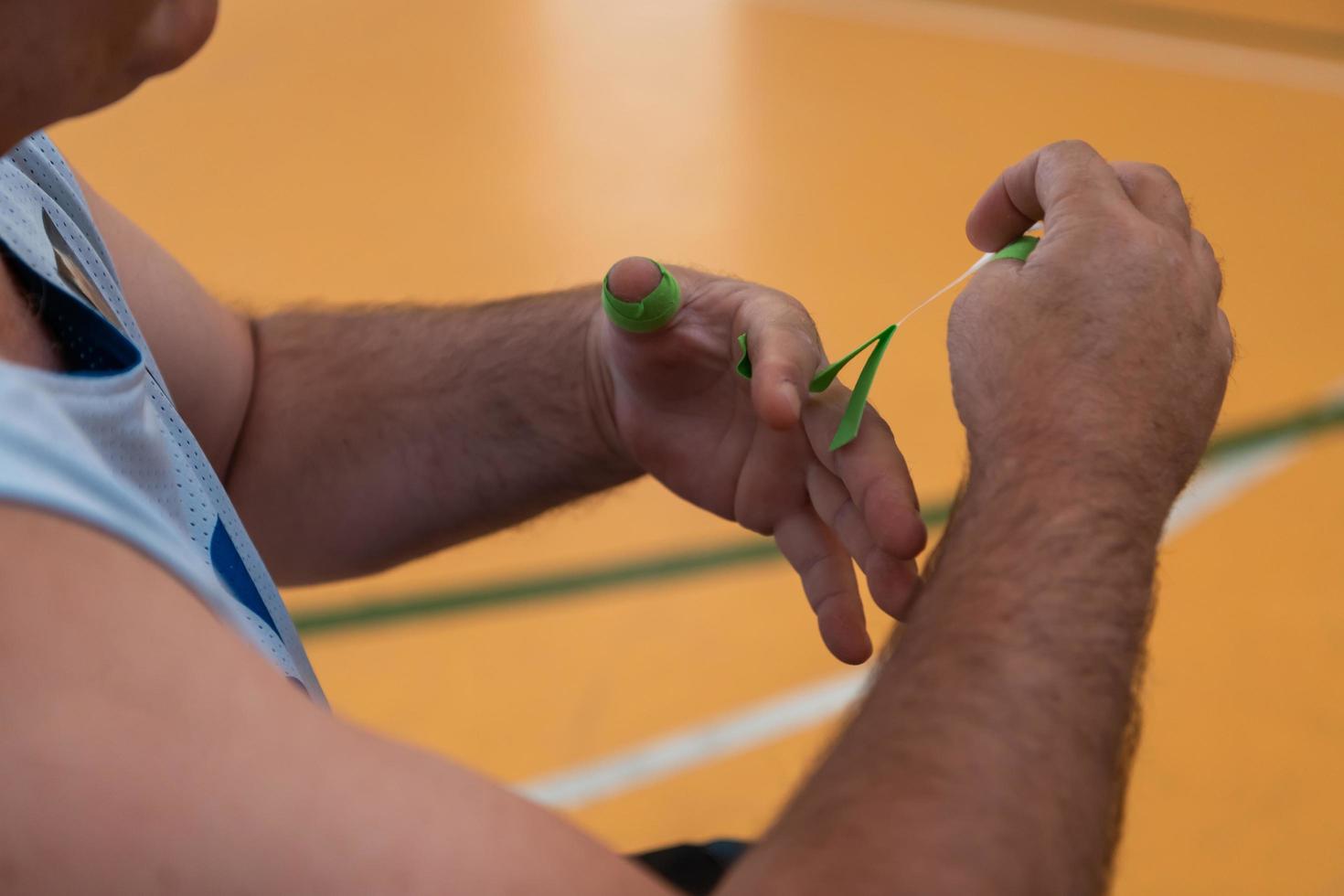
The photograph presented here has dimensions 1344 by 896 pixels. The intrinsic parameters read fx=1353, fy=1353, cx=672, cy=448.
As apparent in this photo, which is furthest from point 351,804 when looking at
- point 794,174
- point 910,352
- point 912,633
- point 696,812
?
point 794,174

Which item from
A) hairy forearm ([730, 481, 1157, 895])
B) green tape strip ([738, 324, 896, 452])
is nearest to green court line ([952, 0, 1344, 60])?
green tape strip ([738, 324, 896, 452])

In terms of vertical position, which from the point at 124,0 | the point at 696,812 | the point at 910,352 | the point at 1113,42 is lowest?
the point at 696,812

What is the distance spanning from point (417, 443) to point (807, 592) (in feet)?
1.01

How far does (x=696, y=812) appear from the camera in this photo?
129 centimetres

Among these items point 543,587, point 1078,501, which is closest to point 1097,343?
point 1078,501

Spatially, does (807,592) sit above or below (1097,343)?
below

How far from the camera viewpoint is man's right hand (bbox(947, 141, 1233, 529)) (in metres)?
0.58

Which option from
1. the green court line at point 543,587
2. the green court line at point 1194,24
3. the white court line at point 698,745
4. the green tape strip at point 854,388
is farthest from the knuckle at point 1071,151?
the green court line at point 1194,24

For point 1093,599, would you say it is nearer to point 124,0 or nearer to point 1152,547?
point 1152,547

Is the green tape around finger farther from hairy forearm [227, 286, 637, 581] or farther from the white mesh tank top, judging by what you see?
the white mesh tank top

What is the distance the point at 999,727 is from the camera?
492 millimetres

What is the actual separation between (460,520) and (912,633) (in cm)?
43

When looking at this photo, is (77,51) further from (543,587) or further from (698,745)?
(543,587)

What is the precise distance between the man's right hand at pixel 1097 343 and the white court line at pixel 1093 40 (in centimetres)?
241
